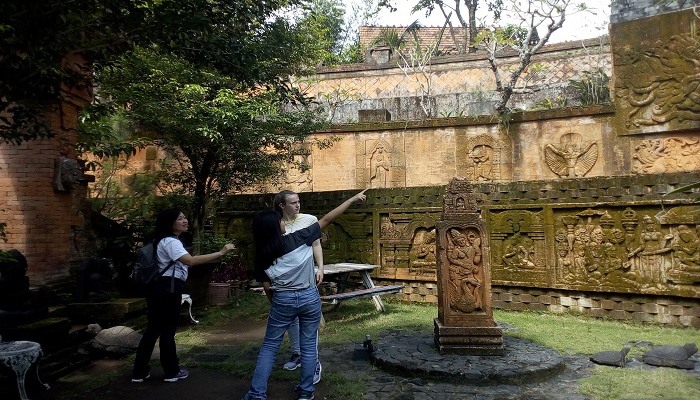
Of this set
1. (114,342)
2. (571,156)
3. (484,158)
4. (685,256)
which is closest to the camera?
(114,342)

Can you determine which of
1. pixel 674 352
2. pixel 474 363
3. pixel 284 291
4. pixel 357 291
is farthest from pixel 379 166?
pixel 284 291

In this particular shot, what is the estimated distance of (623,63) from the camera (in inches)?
419

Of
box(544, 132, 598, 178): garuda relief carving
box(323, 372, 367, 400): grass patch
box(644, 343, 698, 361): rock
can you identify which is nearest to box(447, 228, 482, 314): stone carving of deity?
box(323, 372, 367, 400): grass patch

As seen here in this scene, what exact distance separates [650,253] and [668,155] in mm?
4597

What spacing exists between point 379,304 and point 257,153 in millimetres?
4235

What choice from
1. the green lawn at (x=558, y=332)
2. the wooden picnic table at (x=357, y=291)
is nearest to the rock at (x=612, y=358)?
the green lawn at (x=558, y=332)

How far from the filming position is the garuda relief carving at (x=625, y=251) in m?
6.71

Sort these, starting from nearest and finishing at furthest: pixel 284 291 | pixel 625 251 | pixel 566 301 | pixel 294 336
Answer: pixel 284 291 < pixel 294 336 < pixel 625 251 < pixel 566 301

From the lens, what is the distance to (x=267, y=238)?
3713mm

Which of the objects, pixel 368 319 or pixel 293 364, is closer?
pixel 293 364

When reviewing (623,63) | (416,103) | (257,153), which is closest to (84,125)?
(257,153)

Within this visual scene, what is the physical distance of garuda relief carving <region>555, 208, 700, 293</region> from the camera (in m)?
6.71

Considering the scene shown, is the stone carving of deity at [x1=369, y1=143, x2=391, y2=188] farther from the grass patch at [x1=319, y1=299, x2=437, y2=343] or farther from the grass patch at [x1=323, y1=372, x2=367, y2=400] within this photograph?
the grass patch at [x1=323, y1=372, x2=367, y2=400]

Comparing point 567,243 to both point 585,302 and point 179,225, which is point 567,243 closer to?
point 585,302
